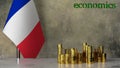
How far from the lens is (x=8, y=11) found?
369 cm

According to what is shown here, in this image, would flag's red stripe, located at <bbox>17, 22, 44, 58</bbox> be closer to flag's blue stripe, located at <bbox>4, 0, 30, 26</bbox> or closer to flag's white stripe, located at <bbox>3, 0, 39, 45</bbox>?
flag's white stripe, located at <bbox>3, 0, 39, 45</bbox>

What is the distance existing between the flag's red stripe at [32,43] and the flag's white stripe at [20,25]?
0.05m

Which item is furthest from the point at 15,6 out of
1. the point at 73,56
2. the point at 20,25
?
the point at 73,56

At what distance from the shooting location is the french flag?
10.9 ft

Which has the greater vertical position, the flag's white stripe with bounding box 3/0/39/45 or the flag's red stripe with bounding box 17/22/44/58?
the flag's white stripe with bounding box 3/0/39/45

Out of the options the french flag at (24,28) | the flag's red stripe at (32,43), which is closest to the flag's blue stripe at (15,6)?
the french flag at (24,28)

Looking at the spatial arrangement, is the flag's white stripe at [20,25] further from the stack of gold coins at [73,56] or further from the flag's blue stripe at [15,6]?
the stack of gold coins at [73,56]

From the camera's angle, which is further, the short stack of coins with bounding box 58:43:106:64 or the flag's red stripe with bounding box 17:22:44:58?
the flag's red stripe with bounding box 17:22:44:58

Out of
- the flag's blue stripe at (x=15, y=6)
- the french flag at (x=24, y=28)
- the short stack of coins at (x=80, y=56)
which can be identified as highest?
the flag's blue stripe at (x=15, y=6)

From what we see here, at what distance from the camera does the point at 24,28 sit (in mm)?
3340

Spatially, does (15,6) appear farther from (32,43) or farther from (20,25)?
(32,43)

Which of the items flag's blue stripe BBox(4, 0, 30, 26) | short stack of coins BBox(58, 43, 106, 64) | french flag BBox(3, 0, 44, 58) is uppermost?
flag's blue stripe BBox(4, 0, 30, 26)

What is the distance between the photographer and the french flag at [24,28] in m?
3.32

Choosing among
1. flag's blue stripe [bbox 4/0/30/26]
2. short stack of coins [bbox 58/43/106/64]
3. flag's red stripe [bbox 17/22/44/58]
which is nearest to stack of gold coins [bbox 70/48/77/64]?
short stack of coins [bbox 58/43/106/64]
